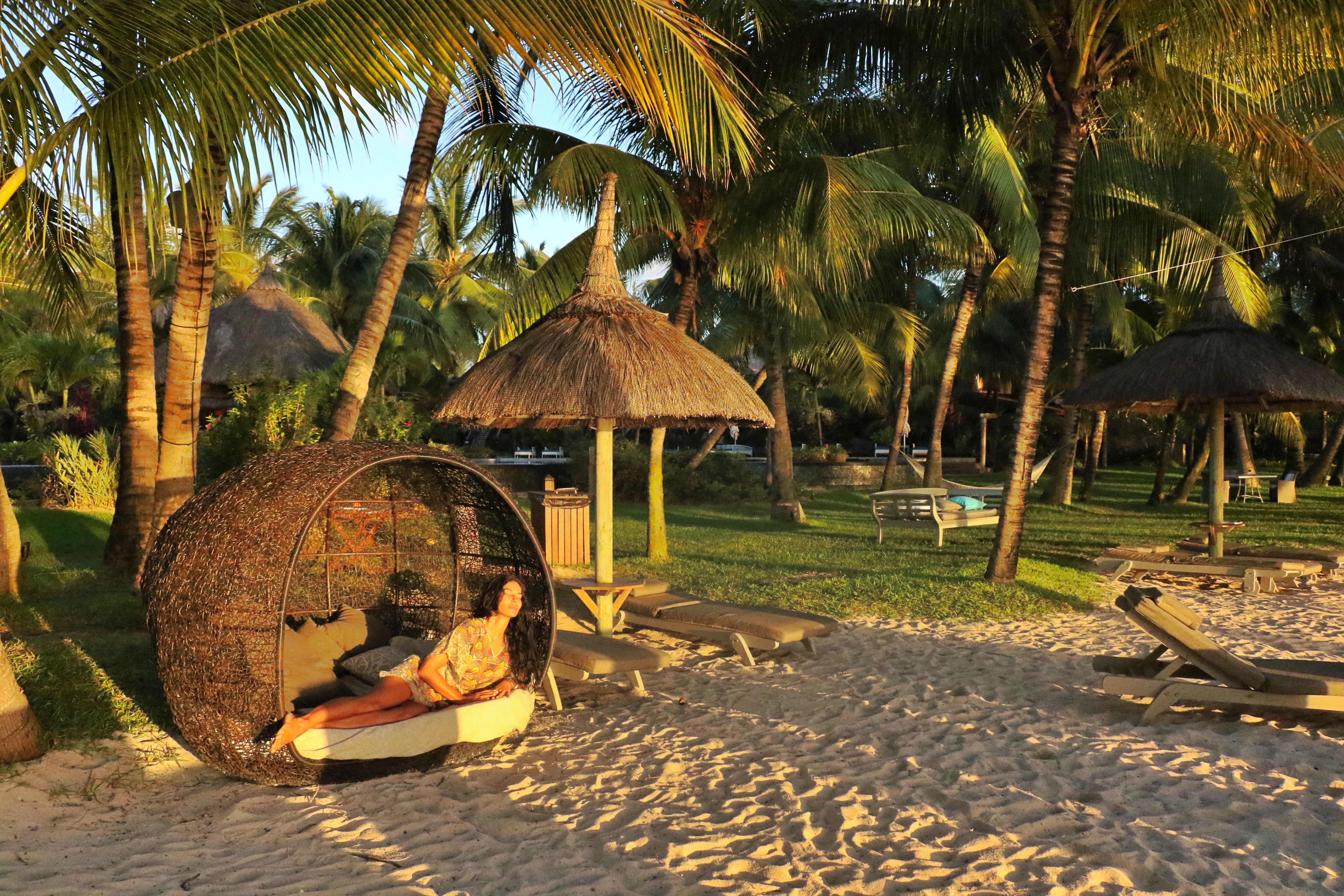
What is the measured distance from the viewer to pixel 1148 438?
3531cm

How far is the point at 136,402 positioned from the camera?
8.13 m

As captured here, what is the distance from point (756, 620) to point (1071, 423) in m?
14.1

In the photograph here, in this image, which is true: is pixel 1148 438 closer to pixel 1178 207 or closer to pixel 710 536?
pixel 1178 207

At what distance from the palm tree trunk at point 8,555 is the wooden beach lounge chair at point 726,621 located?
4.62 meters

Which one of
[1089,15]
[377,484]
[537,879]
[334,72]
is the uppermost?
[1089,15]

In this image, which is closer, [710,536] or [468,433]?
[710,536]

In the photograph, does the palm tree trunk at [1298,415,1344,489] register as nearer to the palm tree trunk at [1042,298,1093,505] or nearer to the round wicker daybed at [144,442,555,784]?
the palm tree trunk at [1042,298,1093,505]

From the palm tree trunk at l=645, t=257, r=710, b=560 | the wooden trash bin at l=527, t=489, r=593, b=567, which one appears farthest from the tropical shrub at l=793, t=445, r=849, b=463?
the wooden trash bin at l=527, t=489, r=593, b=567

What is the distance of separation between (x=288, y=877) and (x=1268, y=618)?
8343 millimetres

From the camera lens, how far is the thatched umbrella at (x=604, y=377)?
7.15 m

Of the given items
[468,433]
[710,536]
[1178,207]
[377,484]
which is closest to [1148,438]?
[1178,207]

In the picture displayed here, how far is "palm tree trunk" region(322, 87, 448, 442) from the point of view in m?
8.03

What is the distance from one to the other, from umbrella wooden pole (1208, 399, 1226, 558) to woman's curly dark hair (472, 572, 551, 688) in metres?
7.99

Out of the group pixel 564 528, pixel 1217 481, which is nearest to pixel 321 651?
pixel 564 528
